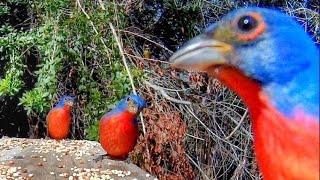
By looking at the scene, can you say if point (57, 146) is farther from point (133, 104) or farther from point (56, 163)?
point (133, 104)

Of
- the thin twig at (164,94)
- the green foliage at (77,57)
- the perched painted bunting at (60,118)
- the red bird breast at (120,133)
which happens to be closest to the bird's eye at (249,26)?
the red bird breast at (120,133)

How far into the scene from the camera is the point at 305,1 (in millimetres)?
3076

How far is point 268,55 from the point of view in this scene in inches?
15.4

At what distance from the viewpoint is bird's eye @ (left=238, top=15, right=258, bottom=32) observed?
41cm

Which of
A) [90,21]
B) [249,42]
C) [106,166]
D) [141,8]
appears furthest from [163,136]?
[249,42]

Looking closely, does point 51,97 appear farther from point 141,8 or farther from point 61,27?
point 141,8

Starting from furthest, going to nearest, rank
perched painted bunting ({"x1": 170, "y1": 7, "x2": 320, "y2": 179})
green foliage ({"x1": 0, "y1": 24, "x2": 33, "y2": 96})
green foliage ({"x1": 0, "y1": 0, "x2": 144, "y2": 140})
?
green foliage ({"x1": 0, "y1": 24, "x2": 33, "y2": 96}) → green foliage ({"x1": 0, "y1": 0, "x2": 144, "y2": 140}) → perched painted bunting ({"x1": 170, "y1": 7, "x2": 320, "y2": 179})

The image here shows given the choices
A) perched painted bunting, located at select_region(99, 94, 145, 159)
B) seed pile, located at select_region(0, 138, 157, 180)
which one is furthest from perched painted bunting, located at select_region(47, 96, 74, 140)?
perched painted bunting, located at select_region(99, 94, 145, 159)

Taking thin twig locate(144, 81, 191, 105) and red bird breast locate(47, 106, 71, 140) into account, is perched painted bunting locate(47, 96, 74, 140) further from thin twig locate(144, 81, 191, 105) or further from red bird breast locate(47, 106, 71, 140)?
thin twig locate(144, 81, 191, 105)

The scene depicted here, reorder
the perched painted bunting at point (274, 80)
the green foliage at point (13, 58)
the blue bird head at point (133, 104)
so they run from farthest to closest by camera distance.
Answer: the green foliage at point (13, 58), the blue bird head at point (133, 104), the perched painted bunting at point (274, 80)

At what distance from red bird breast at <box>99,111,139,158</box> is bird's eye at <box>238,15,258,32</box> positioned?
192 centimetres

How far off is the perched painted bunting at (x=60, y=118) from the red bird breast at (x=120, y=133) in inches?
23.9

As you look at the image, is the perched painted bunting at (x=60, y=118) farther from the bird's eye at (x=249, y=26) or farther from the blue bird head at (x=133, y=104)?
the bird's eye at (x=249, y=26)

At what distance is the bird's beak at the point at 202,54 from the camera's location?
407mm
